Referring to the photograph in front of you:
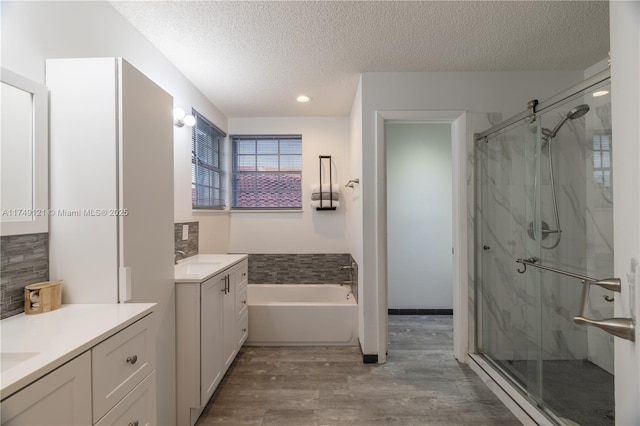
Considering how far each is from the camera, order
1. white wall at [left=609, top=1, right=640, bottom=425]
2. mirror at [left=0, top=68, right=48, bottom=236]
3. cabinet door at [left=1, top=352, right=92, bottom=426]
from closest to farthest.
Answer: white wall at [left=609, top=1, right=640, bottom=425] → cabinet door at [left=1, top=352, right=92, bottom=426] → mirror at [left=0, top=68, right=48, bottom=236]

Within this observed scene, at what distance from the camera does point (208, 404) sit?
79.7 inches

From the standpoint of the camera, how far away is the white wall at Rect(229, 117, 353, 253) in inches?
147

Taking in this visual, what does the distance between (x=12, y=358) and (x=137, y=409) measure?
0.49 meters

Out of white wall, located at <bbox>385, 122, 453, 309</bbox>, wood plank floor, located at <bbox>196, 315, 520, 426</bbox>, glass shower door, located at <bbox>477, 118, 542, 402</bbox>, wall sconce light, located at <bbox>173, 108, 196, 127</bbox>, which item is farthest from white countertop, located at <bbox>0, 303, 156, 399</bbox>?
white wall, located at <bbox>385, 122, 453, 309</bbox>

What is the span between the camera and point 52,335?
0.98 meters

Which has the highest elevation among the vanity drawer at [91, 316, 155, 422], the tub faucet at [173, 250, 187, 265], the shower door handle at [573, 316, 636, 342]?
the shower door handle at [573, 316, 636, 342]

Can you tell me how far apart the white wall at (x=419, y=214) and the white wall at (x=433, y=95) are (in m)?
1.03

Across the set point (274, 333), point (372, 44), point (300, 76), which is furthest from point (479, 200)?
point (274, 333)

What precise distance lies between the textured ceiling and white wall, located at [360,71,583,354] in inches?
3.3

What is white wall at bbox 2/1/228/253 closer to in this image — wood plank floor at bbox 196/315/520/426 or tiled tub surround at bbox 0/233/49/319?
tiled tub surround at bbox 0/233/49/319

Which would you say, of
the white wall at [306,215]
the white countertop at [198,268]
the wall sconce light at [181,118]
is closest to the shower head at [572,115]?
the white wall at [306,215]

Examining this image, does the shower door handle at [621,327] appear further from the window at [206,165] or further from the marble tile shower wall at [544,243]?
the window at [206,165]

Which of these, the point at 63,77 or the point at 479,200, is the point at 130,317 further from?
the point at 479,200

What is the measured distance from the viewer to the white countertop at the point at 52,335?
0.76 metres
